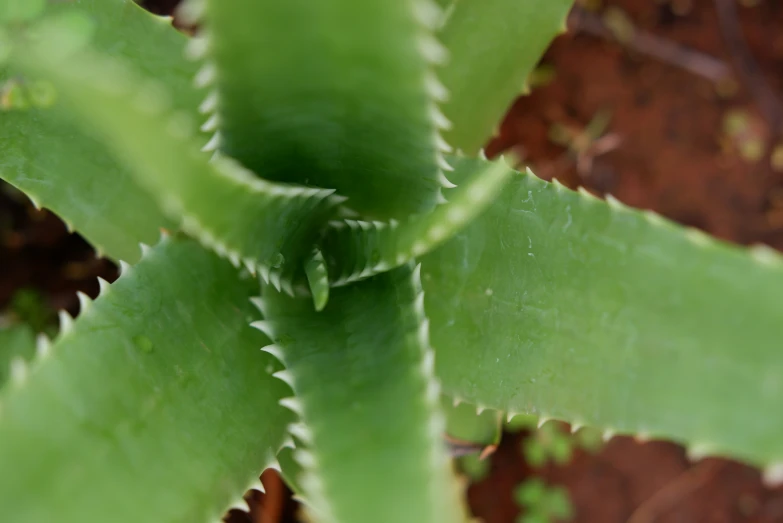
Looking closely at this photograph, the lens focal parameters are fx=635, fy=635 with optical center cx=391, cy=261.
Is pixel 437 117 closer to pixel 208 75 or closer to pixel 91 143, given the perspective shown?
pixel 208 75

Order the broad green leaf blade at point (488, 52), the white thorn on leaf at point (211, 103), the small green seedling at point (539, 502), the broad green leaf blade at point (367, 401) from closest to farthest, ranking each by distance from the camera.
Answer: the broad green leaf blade at point (367, 401) < the white thorn on leaf at point (211, 103) < the broad green leaf blade at point (488, 52) < the small green seedling at point (539, 502)

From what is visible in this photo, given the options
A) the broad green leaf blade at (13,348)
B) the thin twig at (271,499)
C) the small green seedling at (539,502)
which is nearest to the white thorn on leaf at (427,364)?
the thin twig at (271,499)

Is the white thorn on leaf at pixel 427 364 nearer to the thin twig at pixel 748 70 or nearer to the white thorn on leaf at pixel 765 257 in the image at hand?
the white thorn on leaf at pixel 765 257

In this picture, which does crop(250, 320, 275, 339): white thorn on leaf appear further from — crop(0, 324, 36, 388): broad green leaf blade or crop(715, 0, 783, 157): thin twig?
crop(715, 0, 783, 157): thin twig

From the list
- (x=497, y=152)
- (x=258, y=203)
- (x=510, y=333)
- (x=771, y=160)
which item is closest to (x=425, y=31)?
(x=258, y=203)

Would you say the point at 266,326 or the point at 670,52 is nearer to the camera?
the point at 266,326

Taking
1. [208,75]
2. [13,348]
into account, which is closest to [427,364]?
[208,75]

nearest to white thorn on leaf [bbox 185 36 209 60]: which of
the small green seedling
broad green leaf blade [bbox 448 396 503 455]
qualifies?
broad green leaf blade [bbox 448 396 503 455]
